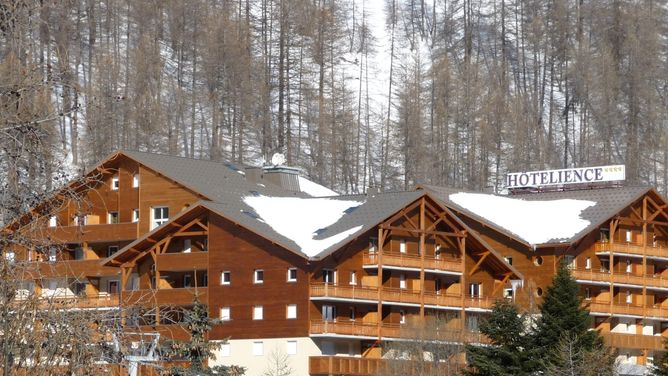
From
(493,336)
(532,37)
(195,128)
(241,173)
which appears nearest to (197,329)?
(493,336)

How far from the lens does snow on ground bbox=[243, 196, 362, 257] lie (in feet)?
242

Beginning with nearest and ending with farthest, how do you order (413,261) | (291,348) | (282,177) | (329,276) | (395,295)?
1. (291,348)
2. (329,276)
3. (395,295)
4. (413,261)
5. (282,177)

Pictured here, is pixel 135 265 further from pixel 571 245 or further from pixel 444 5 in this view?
pixel 444 5

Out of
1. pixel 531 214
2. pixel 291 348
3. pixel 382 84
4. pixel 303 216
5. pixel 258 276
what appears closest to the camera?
pixel 291 348

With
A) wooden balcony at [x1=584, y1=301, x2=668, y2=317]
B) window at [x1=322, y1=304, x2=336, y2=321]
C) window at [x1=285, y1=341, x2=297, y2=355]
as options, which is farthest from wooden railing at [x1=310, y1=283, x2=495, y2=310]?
wooden balcony at [x1=584, y1=301, x2=668, y2=317]

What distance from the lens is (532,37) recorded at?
149500 mm

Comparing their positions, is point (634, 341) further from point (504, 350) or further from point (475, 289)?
point (504, 350)

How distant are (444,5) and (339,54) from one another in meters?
23.4

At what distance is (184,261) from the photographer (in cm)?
7456

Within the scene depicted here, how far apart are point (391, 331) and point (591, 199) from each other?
21836mm

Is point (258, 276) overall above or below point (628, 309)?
above

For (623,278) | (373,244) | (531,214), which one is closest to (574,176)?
(531,214)

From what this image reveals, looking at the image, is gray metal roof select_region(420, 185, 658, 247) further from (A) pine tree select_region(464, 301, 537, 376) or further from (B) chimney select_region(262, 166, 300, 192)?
(A) pine tree select_region(464, 301, 537, 376)

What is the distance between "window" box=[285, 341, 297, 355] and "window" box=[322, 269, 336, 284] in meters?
3.87
